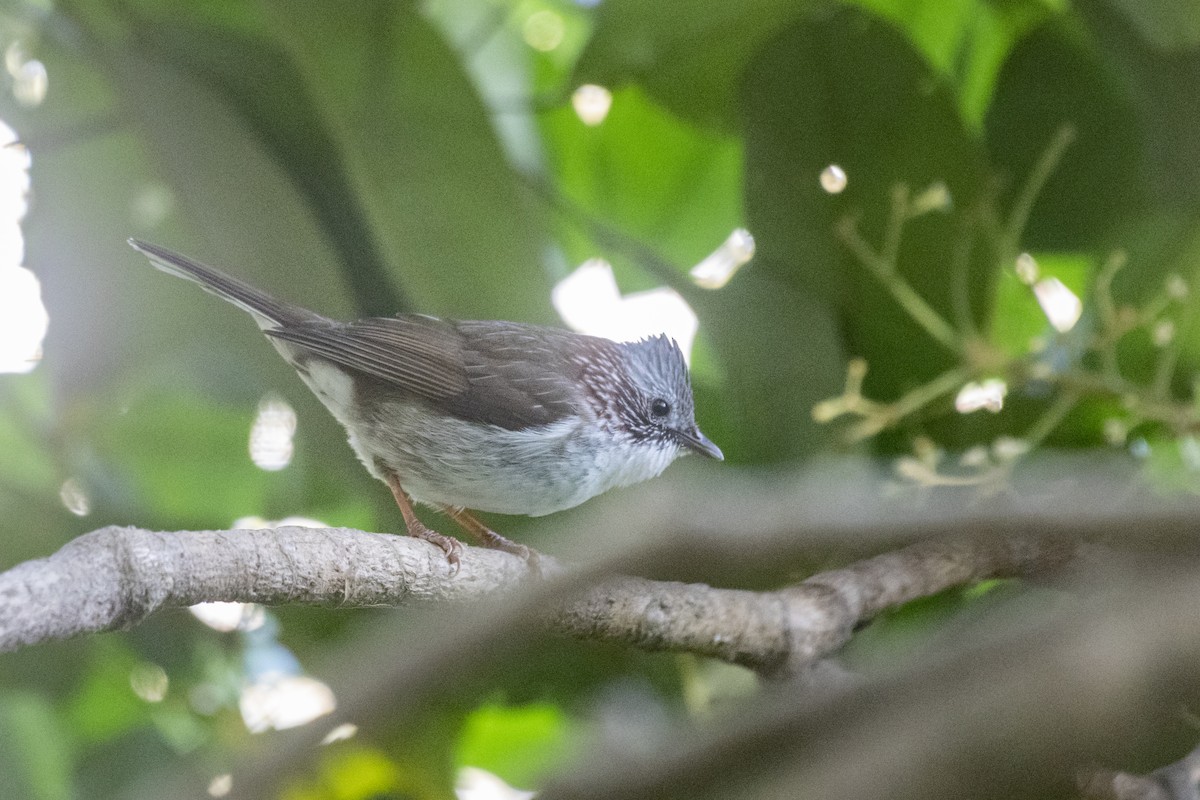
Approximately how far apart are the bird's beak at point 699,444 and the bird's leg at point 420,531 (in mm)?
280

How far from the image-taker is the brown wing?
1144 mm

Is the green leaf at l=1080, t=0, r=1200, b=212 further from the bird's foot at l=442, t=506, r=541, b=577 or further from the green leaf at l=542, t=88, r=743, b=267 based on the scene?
the bird's foot at l=442, t=506, r=541, b=577

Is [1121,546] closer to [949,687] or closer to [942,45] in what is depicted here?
[949,687]

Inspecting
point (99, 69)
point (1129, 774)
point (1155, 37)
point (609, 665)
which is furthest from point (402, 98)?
point (1129, 774)

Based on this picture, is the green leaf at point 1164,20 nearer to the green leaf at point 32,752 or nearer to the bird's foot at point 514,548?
the bird's foot at point 514,548

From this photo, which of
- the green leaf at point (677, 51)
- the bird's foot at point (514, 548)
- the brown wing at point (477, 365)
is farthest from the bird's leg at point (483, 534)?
the green leaf at point (677, 51)

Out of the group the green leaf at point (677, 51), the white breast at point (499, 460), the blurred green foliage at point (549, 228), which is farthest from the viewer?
the green leaf at point (677, 51)

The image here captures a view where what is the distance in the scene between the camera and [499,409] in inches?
47.3

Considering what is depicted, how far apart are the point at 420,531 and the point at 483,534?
0.64 ft

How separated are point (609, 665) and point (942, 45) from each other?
1000 millimetres

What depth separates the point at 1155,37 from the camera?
4.51ft

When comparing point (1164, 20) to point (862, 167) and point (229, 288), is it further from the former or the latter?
point (229, 288)

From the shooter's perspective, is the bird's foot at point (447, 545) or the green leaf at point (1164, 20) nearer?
the bird's foot at point (447, 545)

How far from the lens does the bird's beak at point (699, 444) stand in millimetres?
1158
